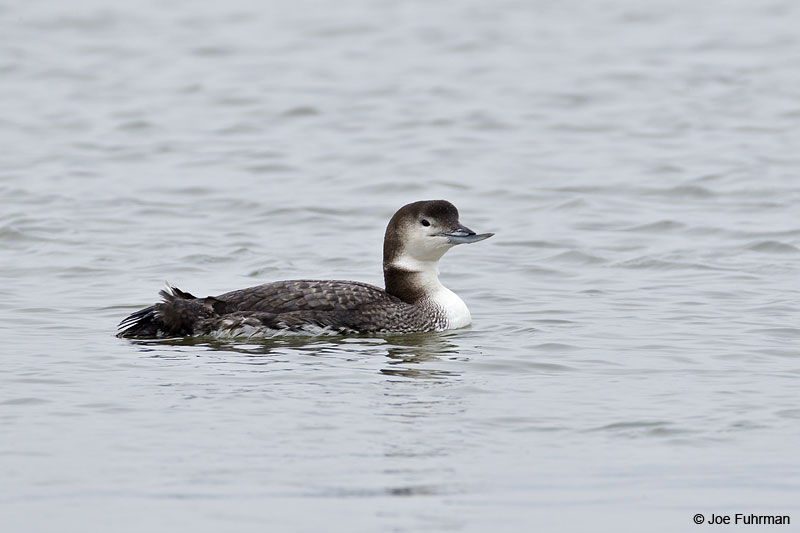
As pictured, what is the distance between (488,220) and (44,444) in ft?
25.1

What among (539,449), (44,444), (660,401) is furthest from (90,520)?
(660,401)

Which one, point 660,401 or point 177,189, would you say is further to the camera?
point 177,189

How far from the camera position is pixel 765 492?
5.76m

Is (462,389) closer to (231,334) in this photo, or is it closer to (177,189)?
(231,334)

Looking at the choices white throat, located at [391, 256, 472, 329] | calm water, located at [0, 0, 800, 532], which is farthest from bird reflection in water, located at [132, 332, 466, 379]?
white throat, located at [391, 256, 472, 329]

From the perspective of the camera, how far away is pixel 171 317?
8727 millimetres

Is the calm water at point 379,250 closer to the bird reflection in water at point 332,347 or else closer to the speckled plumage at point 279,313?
the bird reflection in water at point 332,347

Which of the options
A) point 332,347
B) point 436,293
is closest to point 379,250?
point 436,293

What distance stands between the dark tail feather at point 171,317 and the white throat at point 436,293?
140 cm

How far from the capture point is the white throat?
9164mm

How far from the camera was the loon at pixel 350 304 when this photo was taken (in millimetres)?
8719

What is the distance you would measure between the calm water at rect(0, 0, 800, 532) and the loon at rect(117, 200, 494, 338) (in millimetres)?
172

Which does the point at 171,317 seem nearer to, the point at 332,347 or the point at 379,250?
the point at 332,347

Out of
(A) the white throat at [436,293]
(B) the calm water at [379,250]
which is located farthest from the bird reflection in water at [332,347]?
(A) the white throat at [436,293]
